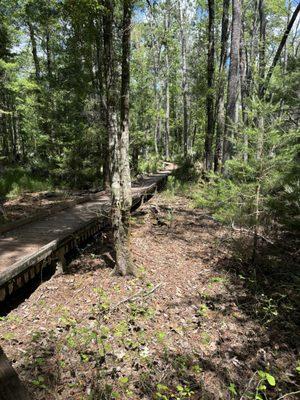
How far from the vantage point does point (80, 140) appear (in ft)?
49.0

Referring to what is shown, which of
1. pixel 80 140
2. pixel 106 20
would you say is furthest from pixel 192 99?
pixel 106 20

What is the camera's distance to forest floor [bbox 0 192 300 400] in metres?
3.71

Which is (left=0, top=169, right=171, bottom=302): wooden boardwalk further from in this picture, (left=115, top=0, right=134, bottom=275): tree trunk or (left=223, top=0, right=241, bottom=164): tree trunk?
(left=223, top=0, right=241, bottom=164): tree trunk

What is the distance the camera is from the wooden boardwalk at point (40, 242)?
567 centimetres

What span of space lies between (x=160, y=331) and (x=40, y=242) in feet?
13.4

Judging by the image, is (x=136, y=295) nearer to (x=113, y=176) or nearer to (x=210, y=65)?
(x=113, y=176)

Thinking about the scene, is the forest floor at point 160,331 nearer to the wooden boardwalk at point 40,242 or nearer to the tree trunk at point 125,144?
the tree trunk at point 125,144

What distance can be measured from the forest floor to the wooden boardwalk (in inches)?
19.8

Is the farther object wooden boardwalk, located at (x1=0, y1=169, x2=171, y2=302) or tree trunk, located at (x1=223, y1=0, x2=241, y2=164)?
tree trunk, located at (x1=223, y1=0, x2=241, y2=164)

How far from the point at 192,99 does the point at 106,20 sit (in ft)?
87.7

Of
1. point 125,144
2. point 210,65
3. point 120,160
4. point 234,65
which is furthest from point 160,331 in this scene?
point 210,65

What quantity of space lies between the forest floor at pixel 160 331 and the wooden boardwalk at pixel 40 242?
0.50 m

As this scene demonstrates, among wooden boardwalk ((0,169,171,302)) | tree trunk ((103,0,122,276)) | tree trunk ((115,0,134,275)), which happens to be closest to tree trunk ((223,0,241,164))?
tree trunk ((115,0,134,275))

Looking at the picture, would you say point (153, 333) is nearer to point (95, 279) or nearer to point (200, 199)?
point (95, 279)
